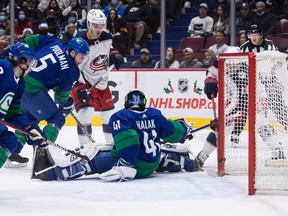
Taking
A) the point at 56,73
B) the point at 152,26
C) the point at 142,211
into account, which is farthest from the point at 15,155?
the point at 152,26

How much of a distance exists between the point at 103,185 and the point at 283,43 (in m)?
5.14

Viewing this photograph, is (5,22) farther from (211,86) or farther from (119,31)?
(211,86)

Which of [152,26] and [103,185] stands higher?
[152,26]

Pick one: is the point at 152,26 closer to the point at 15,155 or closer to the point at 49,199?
the point at 15,155

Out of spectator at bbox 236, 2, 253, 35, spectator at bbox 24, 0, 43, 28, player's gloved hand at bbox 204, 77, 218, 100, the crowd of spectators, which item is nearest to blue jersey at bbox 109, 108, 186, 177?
player's gloved hand at bbox 204, 77, 218, 100

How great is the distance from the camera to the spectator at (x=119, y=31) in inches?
439

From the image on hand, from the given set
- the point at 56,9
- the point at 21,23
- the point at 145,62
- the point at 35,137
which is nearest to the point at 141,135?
the point at 35,137

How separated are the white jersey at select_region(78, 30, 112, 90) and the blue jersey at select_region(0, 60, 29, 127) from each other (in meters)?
2.31

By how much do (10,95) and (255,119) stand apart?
137 cm

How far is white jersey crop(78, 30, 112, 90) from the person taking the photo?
23.3 feet

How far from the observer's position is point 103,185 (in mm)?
5312

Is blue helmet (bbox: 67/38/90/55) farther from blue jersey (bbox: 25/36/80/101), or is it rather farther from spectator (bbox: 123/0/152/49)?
spectator (bbox: 123/0/152/49)

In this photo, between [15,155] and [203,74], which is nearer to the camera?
[15,155]

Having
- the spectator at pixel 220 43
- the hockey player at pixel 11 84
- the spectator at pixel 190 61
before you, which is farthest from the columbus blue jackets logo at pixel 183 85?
the hockey player at pixel 11 84
